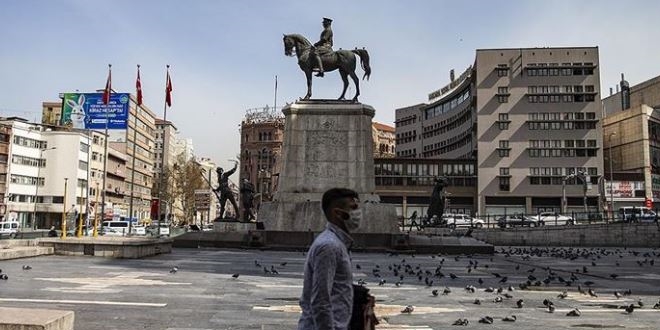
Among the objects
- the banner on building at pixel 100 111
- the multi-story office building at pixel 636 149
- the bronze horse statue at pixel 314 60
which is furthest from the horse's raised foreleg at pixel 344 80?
the multi-story office building at pixel 636 149

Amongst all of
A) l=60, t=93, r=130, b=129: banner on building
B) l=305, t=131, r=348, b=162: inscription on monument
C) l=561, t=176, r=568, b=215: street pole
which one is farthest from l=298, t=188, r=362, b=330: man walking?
l=561, t=176, r=568, b=215: street pole

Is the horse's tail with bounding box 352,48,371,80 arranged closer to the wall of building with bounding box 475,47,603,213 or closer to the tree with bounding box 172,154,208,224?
the wall of building with bounding box 475,47,603,213

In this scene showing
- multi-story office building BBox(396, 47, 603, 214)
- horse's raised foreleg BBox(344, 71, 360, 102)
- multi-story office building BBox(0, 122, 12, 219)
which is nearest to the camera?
horse's raised foreleg BBox(344, 71, 360, 102)

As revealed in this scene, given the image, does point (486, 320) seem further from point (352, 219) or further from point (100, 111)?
point (100, 111)

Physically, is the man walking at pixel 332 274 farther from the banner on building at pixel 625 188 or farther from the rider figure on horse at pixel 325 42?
the banner on building at pixel 625 188

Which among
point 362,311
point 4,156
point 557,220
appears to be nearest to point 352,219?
point 362,311

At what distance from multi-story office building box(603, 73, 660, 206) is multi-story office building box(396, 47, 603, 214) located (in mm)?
5883

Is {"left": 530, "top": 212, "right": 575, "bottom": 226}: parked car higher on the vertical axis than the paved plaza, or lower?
higher

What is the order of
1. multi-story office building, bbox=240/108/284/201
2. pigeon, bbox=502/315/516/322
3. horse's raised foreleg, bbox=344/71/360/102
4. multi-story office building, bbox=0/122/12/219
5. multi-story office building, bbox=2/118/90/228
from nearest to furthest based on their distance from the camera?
pigeon, bbox=502/315/516/322 → horse's raised foreleg, bbox=344/71/360/102 → multi-story office building, bbox=0/122/12/219 → multi-story office building, bbox=2/118/90/228 → multi-story office building, bbox=240/108/284/201

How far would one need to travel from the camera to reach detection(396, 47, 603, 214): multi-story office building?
80.6 meters

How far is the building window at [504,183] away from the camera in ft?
269

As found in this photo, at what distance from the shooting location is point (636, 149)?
88625mm

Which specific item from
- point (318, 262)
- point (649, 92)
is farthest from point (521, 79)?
point (318, 262)

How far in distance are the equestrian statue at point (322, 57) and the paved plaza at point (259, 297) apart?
1335 cm
